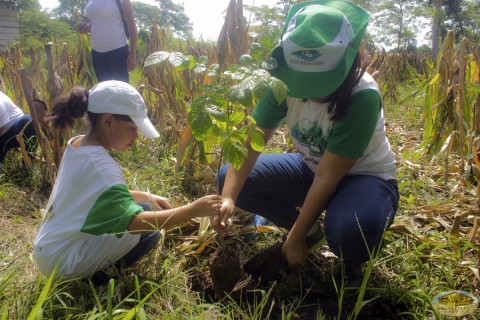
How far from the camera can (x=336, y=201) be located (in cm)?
116

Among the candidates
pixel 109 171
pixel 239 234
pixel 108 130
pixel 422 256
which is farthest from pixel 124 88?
pixel 422 256

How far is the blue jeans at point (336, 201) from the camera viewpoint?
108 cm

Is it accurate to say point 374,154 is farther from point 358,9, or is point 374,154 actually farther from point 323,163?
point 358,9

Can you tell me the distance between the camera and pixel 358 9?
41.3 inches

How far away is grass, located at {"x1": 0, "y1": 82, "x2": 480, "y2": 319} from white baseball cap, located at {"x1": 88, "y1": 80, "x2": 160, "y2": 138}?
1.86 feet

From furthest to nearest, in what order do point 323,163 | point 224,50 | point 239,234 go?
point 224,50
point 239,234
point 323,163

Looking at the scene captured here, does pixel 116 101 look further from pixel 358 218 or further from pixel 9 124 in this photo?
pixel 9 124

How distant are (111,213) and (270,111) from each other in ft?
2.26

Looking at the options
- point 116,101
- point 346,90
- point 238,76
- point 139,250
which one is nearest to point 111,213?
point 139,250

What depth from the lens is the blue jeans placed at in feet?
3.54

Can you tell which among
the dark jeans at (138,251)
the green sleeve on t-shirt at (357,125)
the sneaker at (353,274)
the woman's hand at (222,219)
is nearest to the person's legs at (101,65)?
the dark jeans at (138,251)

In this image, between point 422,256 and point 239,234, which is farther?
point 239,234

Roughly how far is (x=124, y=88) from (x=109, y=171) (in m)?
0.32

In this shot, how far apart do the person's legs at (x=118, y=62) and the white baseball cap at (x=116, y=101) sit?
1.57 m
